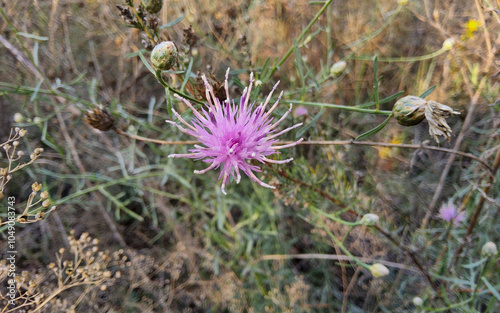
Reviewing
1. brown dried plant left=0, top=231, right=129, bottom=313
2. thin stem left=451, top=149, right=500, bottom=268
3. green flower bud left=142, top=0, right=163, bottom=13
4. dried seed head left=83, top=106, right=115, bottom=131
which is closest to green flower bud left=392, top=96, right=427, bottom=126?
thin stem left=451, top=149, right=500, bottom=268

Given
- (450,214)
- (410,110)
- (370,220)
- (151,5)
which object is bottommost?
(450,214)

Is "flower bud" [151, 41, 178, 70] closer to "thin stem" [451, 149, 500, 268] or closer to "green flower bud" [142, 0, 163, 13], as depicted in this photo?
"green flower bud" [142, 0, 163, 13]

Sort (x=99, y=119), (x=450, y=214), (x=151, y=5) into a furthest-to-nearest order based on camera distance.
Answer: (x=450, y=214) → (x=99, y=119) → (x=151, y=5)

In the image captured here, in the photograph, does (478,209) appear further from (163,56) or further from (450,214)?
(163,56)

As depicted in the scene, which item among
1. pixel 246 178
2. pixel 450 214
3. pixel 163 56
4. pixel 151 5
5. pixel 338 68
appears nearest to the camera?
pixel 163 56

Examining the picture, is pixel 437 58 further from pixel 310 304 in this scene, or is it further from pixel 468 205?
pixel 310 304

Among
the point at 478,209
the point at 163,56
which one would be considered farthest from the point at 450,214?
the point at 163,56
